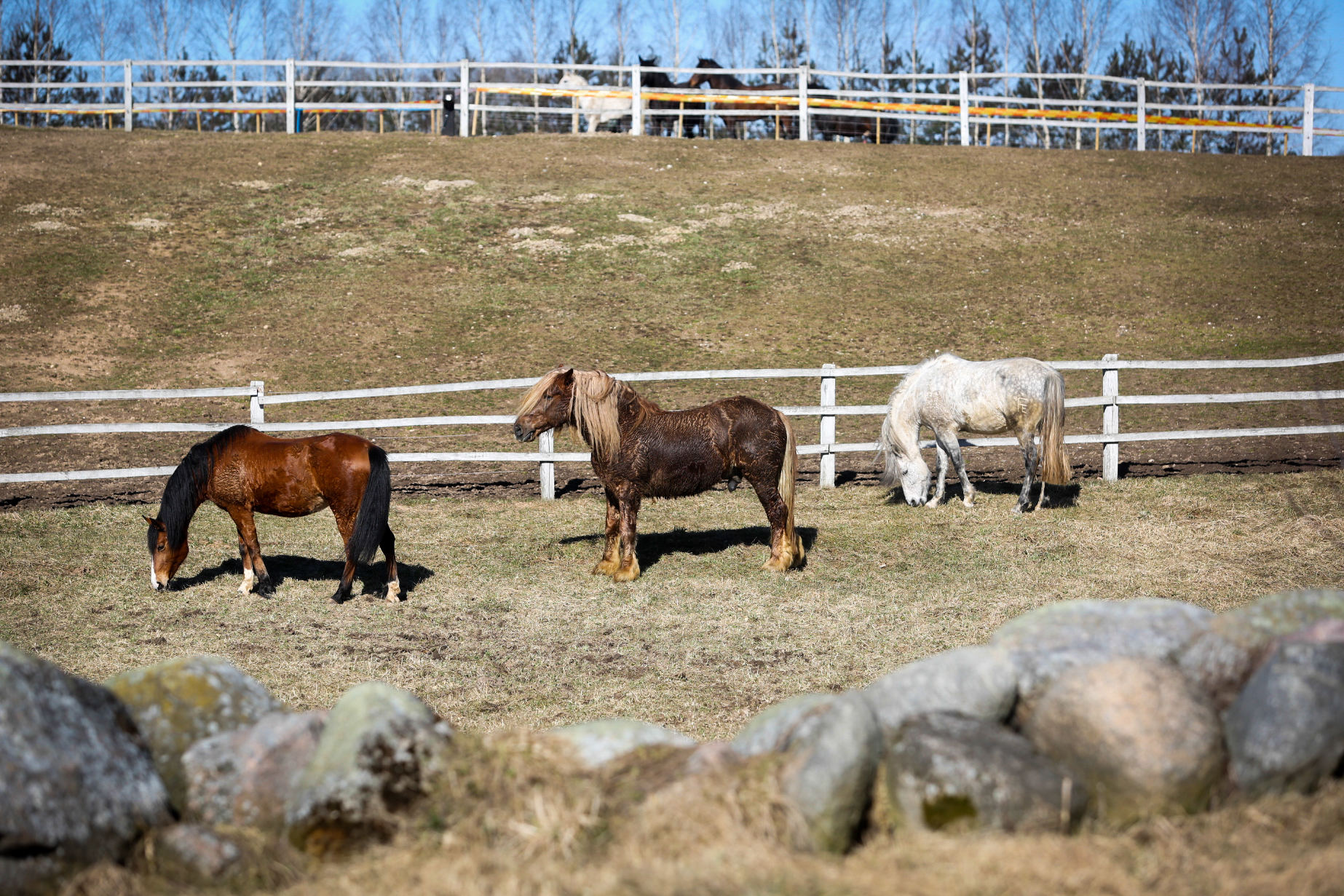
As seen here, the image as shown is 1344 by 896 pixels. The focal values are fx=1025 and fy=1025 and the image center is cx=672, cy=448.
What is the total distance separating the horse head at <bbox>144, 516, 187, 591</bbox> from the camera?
7.80 metres

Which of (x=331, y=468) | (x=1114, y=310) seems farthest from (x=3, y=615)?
(x=1114, y=310)

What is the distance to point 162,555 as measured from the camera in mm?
7809

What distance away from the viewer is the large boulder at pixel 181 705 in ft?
10.7

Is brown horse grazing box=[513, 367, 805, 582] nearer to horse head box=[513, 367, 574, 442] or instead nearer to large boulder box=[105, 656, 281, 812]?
horse head box=[513, 367, 574, 442]

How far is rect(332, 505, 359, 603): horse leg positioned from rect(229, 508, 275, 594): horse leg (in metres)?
0.65

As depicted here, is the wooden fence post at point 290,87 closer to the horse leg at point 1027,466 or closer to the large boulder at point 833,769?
the horse leg at point 1027,466

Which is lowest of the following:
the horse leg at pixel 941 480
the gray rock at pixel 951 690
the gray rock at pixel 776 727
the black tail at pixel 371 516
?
the horse leg at pixel 941 480

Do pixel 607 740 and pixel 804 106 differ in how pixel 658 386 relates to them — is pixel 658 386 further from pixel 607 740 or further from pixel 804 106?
pixel 804 106

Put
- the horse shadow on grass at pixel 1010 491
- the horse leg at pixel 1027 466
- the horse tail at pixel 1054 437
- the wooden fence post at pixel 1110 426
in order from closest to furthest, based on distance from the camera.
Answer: the horse tail at pixel 1054 437 < the horse leg at pixel 1027 466 < the horse shadow on grass at pixel 1010 491 < the wooden fence post at pixel 1110 426

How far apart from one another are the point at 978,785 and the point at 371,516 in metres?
5.36

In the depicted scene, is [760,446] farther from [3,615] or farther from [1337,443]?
[1337,443]

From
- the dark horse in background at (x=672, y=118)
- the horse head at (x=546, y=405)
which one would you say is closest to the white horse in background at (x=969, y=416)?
the horse head at (x=546, y=405)

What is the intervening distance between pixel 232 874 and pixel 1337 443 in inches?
527

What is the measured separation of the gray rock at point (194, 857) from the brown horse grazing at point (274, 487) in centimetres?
444
